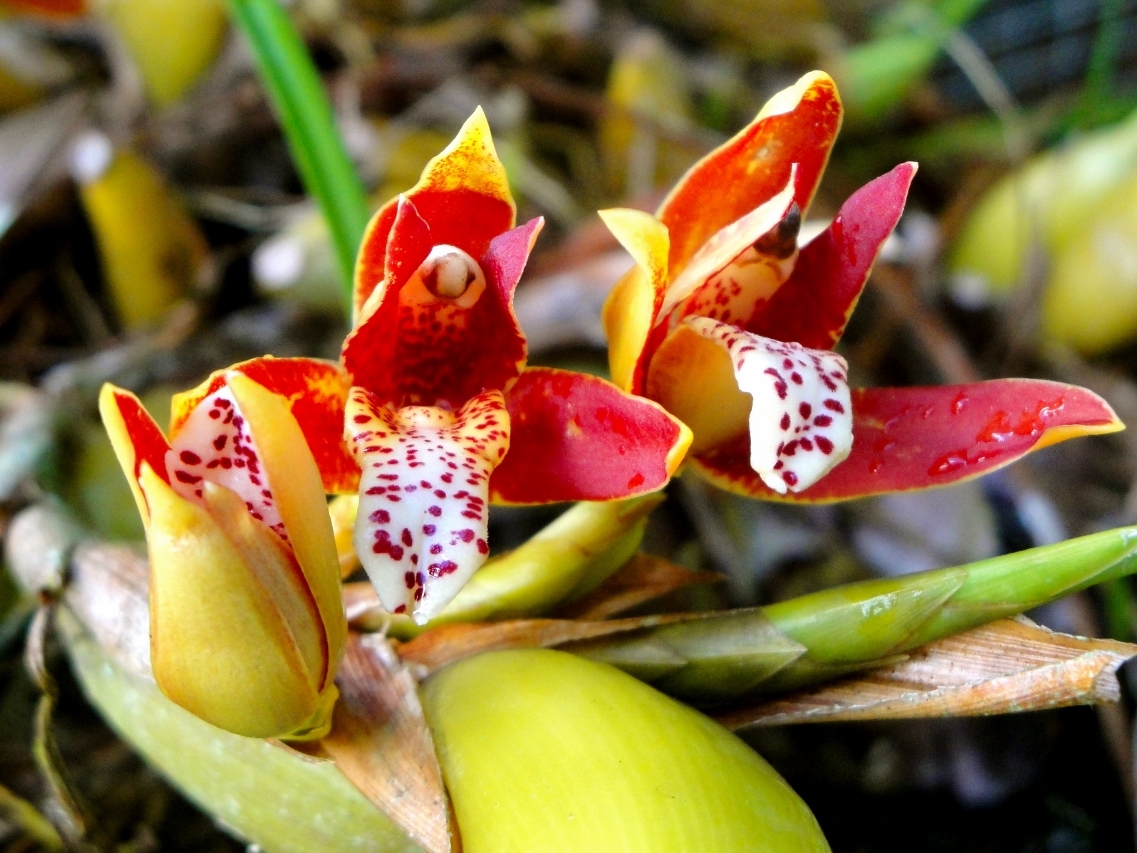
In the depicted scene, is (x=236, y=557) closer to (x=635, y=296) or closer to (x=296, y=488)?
(x=296, y=488)

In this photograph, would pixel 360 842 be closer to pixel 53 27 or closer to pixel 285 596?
pixel 285 596

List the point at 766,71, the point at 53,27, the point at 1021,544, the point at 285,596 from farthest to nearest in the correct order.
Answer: the point at 766,71, the point at 53,27, the point at 1021,544, the point at 285,596

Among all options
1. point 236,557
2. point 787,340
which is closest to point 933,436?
point 787,340

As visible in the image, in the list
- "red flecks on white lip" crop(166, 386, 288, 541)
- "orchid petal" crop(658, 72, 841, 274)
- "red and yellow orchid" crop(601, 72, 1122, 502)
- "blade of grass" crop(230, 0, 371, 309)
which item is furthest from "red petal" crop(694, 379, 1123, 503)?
"blade of grass" crop(230, 0, 371, 309)

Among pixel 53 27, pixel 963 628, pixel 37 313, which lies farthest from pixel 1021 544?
pixel 53 27

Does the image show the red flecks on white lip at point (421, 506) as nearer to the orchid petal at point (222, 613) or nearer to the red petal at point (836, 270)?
the orchid petal at point (222, 613)

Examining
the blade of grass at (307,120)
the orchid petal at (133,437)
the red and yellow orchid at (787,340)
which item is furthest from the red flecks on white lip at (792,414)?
the blade of grass at (307,120)
